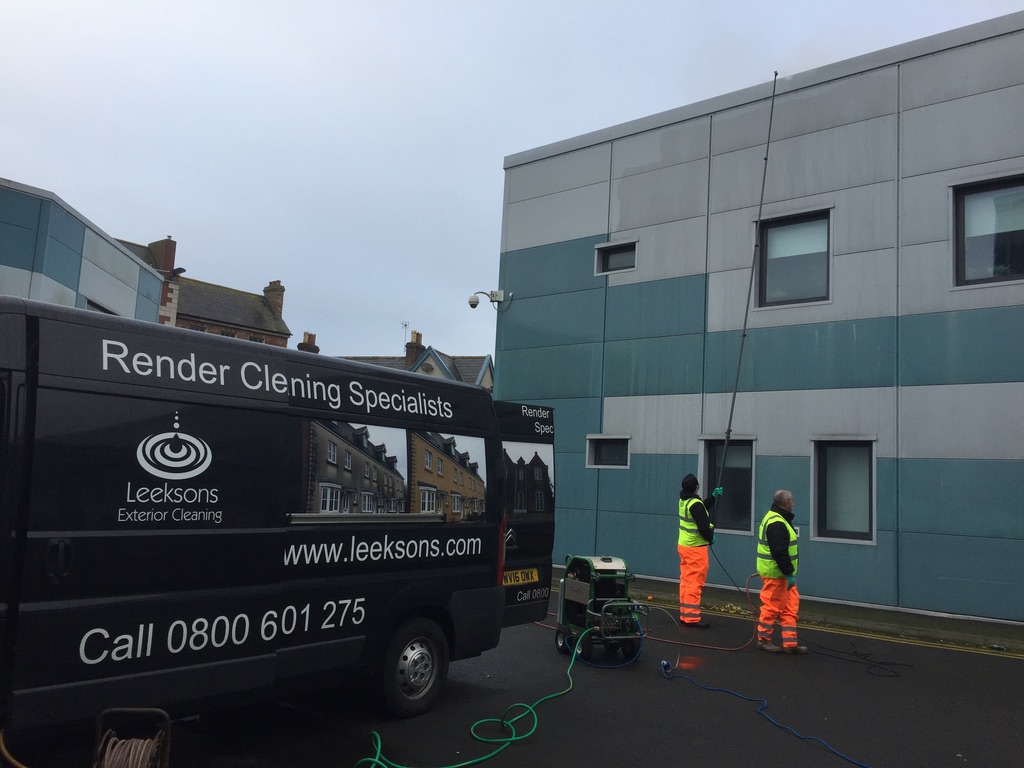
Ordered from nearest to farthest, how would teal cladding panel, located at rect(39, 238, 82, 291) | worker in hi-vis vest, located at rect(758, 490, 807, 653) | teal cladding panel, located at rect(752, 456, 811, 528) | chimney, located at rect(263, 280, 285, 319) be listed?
1. worker in hi-vis vest, located at rect(758, 490, 807, 653)
2. teal cladding panel, located at rect(752, 456, 811, 528)
3. teal cladding panel, located at rect(39, 238, 82, 291)
4. chimney, located at rect(263, 280, 285, 319)

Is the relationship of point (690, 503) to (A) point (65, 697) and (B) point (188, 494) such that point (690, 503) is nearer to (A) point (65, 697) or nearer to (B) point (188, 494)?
(B) point (188, 494)

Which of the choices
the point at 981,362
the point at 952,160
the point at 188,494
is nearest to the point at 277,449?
the point at 188,494

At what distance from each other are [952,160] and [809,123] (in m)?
2.35

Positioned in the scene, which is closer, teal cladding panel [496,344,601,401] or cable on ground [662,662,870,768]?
cable on ground [662,662,870,768]

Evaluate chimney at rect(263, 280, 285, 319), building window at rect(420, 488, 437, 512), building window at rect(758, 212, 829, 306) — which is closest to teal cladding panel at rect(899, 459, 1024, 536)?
building window at rect(758, 212, 829, 306)

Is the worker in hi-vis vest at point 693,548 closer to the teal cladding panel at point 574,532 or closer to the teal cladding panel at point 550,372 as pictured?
the teal cladding panel at point 574,532

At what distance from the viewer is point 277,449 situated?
538cm

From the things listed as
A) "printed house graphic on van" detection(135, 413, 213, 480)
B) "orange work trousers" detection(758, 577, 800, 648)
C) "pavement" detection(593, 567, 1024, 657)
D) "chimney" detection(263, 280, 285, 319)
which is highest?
"chimney" detection(263, 280, 285, 319)

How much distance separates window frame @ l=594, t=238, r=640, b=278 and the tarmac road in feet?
27.0

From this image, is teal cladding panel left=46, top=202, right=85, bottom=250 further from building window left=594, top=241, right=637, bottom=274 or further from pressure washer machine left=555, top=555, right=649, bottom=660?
pressure washer machine left=555, top=555, right=649, bottom=660

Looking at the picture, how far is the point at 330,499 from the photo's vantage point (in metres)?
5.73

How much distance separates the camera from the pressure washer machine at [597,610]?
27.3ft

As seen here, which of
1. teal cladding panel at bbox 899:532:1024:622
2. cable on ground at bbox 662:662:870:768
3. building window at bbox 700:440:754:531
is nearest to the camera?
cable on ground at bbox 662:662:870:768

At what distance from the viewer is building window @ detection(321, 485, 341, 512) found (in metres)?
5.68
